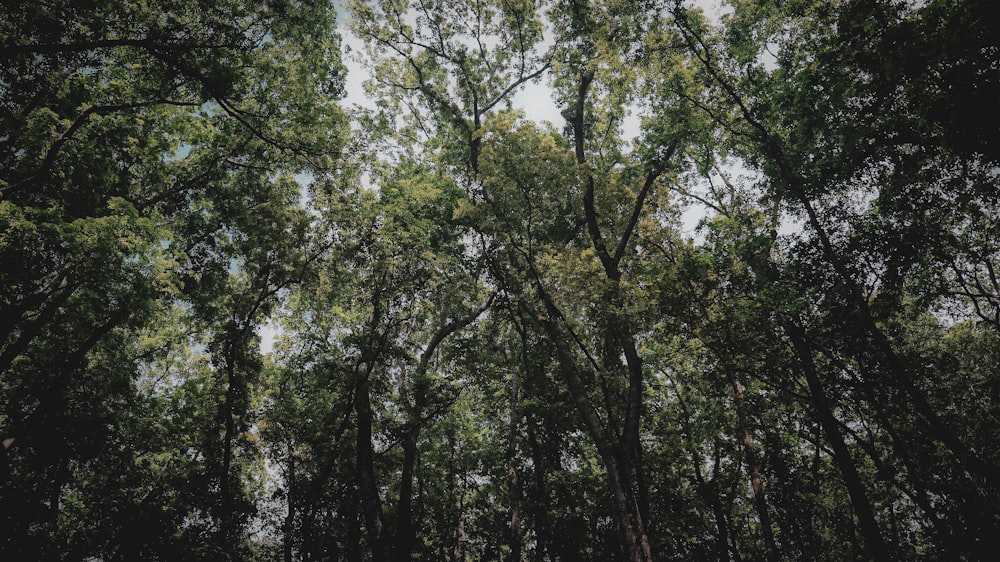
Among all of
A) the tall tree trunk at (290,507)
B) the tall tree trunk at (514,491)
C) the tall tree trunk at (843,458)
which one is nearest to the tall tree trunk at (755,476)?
the tall tree trunk at (843,458)

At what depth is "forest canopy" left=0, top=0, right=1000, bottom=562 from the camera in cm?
908

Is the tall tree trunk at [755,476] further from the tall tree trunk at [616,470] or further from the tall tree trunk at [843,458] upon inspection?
the tall tree trunk at [616,470]

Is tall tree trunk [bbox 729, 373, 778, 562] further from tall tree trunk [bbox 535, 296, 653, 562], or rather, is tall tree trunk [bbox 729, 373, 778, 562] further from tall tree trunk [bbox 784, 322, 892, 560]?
tall tree trunk [bbox 535, 296, 653, 562]

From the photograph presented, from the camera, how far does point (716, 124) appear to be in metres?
12.1

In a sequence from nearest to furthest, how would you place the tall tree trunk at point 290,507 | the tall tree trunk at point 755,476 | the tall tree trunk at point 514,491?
the tall tree trunk at point 755,476 → the tall tree trunk at point 290,507 → the tall tree trunk at point 514,491

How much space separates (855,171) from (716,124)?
3.48 m

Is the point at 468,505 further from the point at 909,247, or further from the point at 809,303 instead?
the point at 909,247

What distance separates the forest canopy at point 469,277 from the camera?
9078mm

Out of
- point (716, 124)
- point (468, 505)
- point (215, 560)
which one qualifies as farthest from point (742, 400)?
point (215, 560)

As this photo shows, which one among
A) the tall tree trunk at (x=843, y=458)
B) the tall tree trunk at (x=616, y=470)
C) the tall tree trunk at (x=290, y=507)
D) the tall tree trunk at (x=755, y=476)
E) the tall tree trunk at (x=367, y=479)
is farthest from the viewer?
the tall tree trunk at (x=290, y=507)

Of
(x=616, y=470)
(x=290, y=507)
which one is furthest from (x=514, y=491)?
(x=290, y=507)

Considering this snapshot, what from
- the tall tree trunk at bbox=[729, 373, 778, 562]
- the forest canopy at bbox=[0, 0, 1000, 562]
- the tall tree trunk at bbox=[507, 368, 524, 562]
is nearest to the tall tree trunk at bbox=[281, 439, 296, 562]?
the forest canopy at bbox=[0, 0, 1000, 562]

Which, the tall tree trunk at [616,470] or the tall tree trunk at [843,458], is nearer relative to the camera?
the tall tree trunk at [616,470]

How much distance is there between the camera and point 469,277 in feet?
47.5
